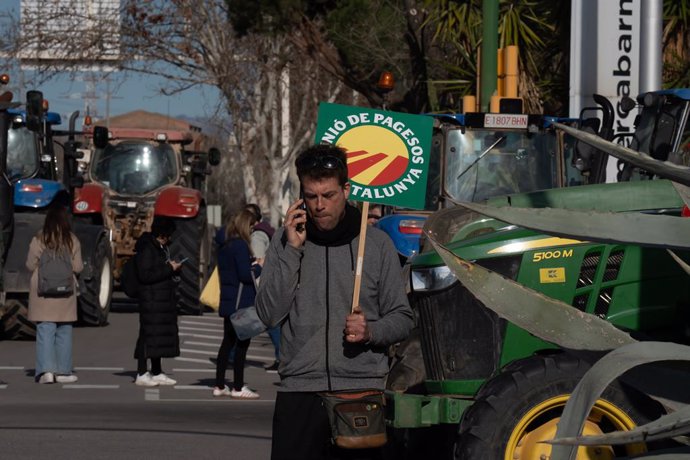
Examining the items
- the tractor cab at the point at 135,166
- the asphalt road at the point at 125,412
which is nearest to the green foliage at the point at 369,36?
the tractor cab at the point at 135,166

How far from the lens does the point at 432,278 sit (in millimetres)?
7438

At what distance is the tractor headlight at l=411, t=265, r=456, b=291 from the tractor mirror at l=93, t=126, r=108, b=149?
15949 mm

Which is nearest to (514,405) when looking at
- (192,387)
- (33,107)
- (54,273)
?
(192,387)

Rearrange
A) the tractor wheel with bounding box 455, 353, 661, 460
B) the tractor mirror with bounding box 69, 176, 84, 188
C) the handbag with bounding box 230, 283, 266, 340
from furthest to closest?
the tractor mirror with bounding box 69, 176, 84, 188 → the handbag with bounding box 230, 283, 266, 340 → the tractor wheel with bounding box 455, 353, 661, 460

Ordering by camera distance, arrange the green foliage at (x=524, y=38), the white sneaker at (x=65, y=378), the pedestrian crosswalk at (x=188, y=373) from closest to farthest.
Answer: the pedestrian crosswalk at (x=188, y=373) < the white sneaker at (x=65, y=378) < the green foliage at (x=524, y=38)

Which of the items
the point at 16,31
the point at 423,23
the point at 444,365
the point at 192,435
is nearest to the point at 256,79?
the point at 16,31

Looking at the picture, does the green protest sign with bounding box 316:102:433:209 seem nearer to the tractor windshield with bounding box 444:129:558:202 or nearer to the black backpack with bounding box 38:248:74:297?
the tractor windshield with bounding box 444:129:558:202

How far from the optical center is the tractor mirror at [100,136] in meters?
22.8

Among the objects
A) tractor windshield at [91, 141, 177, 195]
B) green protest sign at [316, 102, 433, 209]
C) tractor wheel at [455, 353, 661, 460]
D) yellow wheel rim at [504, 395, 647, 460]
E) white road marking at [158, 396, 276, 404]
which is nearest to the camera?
green protest sign at [316, 102, 433, 209]

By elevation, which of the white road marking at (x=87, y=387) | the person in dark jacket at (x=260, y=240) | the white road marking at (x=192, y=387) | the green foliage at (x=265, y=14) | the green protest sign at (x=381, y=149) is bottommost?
the white road marking at (x=192, y=387)

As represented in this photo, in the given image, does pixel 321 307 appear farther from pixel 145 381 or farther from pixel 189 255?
pixel 189 255

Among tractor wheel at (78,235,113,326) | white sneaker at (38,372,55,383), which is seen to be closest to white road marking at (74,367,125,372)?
white sneaker at (38,372,55,383)

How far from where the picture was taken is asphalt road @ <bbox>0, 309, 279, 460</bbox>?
9.73 m

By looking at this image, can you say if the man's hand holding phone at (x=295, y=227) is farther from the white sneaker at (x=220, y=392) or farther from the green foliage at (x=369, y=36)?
the green foliage at (x=369, y=36)
